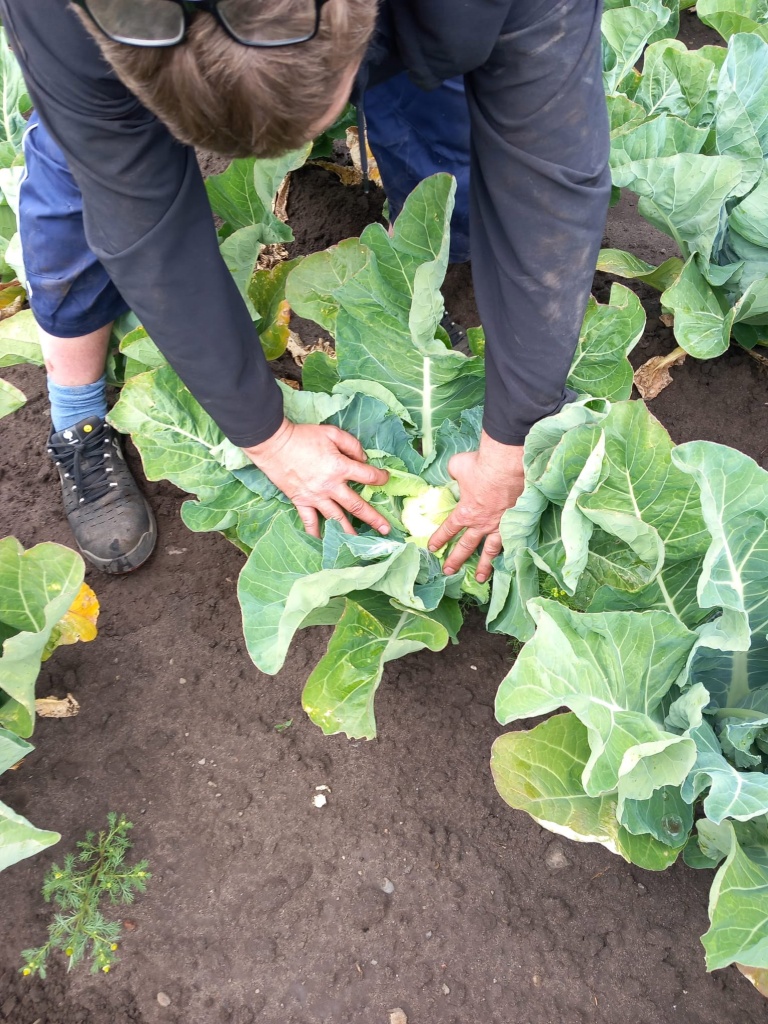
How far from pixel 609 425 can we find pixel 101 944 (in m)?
1.62

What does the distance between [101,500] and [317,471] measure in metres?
0.90

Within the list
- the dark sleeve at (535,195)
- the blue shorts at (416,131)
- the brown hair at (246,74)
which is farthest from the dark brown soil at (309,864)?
the brown hair at (246,74)

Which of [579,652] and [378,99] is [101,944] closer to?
[579,652]

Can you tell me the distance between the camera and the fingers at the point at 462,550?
1.90 metres

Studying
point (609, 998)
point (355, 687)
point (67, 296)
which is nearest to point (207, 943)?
point (355, 687)

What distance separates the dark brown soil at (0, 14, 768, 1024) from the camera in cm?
183

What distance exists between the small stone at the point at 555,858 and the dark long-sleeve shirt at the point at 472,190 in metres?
1.00

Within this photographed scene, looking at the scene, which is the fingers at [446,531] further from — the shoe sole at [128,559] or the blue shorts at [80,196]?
the blue shorts at [80,196]

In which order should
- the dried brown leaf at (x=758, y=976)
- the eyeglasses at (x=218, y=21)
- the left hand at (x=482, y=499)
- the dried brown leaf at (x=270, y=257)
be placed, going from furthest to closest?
the dried brown leaf at (x=270, y=257), the left hand at (x=482, y=499), the dried brown leaf at (x=758, y=976), the eyeglasses at (x=218, y=21)

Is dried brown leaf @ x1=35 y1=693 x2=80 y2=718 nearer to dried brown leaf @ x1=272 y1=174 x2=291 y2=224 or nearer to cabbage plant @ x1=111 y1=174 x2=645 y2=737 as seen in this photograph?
cabbage plant @ x1=111 y1=174 x2=645 y2=737

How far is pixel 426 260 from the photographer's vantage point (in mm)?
1966

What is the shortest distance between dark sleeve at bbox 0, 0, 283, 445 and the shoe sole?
79 cm

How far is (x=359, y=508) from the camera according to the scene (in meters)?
1.93

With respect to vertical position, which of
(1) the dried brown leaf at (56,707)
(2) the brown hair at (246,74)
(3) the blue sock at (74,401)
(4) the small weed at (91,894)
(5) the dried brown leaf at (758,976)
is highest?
(2) the brown hair at (246,74)
